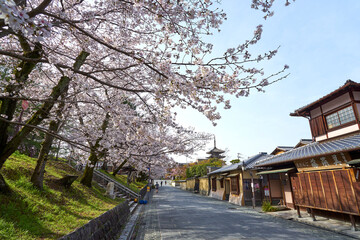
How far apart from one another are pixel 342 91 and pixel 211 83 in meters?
11.2

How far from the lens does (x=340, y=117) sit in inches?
475

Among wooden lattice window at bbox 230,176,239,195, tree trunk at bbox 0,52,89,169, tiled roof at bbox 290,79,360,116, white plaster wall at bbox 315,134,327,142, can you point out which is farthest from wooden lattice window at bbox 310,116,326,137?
tree trunk at bbox 0,52,89,169

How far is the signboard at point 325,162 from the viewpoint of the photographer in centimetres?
1006

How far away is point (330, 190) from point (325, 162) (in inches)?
68.7

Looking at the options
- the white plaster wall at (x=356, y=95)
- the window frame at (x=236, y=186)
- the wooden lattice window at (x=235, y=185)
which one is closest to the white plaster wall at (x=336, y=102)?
the white plaster wall at (x=356, y=95)

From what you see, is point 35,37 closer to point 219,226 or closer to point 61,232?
point 61,232

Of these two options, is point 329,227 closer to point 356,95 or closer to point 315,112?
point 356,95

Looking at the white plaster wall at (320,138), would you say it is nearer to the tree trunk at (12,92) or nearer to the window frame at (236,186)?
the window frame at (236,186)

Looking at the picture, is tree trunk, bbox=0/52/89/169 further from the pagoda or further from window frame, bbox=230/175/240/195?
the pagoda

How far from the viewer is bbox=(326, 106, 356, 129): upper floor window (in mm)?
11392

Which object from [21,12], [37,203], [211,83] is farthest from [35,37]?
[37,203]

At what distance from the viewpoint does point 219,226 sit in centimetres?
991

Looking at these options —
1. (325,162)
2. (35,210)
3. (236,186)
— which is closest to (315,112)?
(325,162)

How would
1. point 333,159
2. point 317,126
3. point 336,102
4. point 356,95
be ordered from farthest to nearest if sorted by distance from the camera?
1. point 317,126
2. point 336,102
3. point 356,95
4. point 333,159
